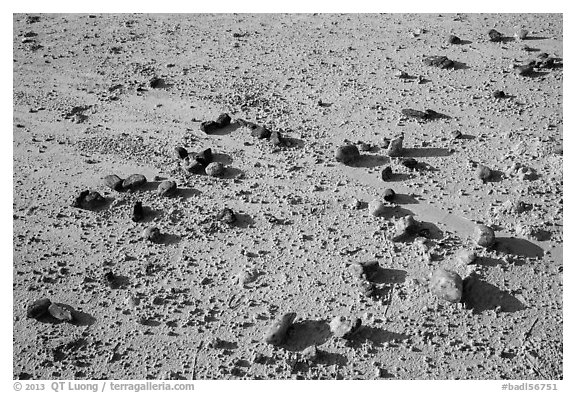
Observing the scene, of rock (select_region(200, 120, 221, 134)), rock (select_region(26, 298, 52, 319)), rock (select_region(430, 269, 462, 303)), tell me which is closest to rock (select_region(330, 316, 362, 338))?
rock (select_region(430, 269, 462, 303))

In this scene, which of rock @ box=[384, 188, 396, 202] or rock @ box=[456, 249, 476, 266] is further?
rock @ box=[384, 188, 396, 202]

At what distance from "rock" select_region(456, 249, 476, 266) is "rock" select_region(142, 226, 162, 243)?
3.57 metres

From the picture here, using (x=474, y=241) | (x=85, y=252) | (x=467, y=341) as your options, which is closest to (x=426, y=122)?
(x=474, y=241)

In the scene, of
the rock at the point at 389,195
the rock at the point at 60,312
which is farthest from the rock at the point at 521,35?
the rock at the point at 60,312

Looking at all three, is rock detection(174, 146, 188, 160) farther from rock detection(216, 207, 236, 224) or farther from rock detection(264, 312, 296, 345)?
rock detection(264, 312, 296, 345)

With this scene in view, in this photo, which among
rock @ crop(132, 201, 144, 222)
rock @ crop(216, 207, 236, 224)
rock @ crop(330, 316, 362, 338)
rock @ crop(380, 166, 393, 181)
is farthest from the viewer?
rock @ crop(380, 166, 393, 181)

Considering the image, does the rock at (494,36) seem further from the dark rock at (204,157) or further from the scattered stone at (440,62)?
the dark rock at (204,157)

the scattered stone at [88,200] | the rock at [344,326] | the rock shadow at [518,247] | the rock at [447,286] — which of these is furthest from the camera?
the scattered stone at [88,200]

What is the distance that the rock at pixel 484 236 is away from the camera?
6.66m

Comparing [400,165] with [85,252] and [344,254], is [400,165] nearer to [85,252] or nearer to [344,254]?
[344,254]

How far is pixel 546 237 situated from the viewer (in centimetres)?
682

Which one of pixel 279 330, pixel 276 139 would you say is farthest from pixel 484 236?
pixel 276 139

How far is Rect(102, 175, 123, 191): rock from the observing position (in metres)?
7.84

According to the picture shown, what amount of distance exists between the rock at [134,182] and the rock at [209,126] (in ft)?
4.62
